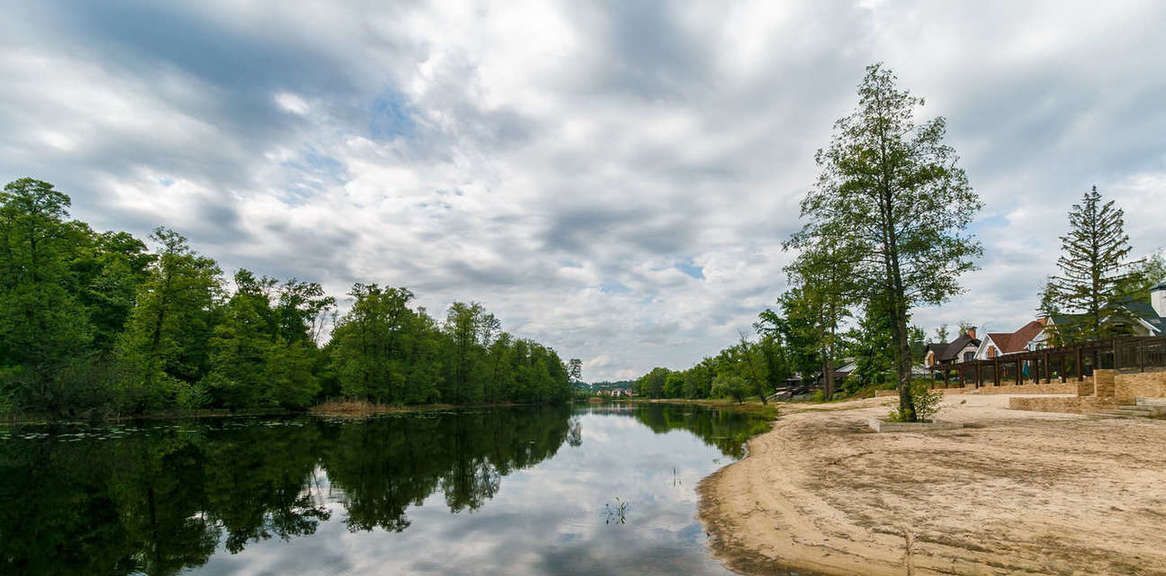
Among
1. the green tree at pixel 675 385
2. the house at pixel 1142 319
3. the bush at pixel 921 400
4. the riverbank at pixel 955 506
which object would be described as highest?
the house at pixel 1142 319

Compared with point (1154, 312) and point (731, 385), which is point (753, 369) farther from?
point (1154, 312)

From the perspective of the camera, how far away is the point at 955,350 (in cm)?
7975

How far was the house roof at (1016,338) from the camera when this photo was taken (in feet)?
208

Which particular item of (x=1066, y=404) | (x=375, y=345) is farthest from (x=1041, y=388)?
(x=375, y=345)

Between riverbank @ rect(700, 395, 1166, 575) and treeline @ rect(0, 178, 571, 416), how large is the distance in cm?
3891

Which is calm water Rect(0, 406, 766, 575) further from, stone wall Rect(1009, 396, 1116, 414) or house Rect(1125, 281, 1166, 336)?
house Rect(1125, 281, 1166, 336)

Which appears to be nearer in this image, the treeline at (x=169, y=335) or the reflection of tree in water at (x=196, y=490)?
the reflection of tree in water at (x=196, y=490)

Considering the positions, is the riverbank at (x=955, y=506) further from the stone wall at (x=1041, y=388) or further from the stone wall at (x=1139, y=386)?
the stone wall at (x=1041, y=388)

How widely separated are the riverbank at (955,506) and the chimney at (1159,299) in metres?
49.0

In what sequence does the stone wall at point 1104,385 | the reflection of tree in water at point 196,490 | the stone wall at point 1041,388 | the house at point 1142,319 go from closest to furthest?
the reflection of tree in water at point 196,490 < the stone wall at point 1104,385 < the stone wall at point 1041,388 < the house at point 1142,319

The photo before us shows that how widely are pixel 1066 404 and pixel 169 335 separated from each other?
53707mm

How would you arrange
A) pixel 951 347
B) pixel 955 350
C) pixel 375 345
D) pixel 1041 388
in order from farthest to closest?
pixel 951 347
pixel 955 350
pixel 375 345
pixel 1041 388

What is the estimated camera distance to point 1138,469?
1031cm

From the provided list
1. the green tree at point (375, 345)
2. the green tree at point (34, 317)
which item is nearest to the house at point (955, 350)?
the green tree at point (375, 345)
